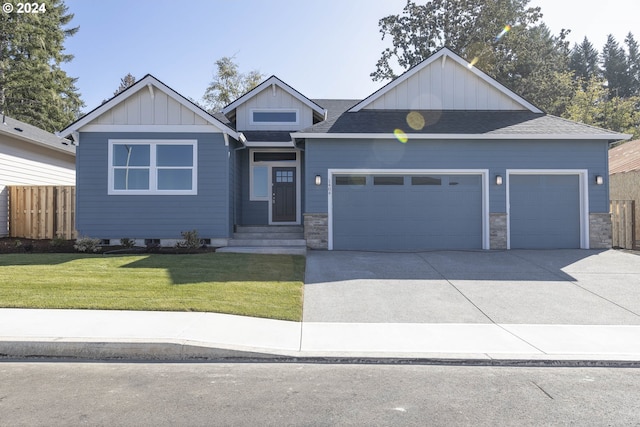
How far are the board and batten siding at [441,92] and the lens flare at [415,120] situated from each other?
0.54 m

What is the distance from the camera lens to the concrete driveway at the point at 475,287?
667 centimetres

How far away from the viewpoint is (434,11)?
33.3 metres

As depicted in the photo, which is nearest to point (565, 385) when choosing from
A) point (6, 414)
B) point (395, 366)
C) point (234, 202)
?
point (395, 366)

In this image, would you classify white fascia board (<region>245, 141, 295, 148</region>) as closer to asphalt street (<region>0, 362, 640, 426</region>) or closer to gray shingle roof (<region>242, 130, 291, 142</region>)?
gray shingle roof (<region>242, 130, 291, 142</region>)

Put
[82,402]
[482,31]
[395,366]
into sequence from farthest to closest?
[482,31]
[395,366]
[82,402]

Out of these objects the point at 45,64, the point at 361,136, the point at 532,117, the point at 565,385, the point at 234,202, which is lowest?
the point at 565,385

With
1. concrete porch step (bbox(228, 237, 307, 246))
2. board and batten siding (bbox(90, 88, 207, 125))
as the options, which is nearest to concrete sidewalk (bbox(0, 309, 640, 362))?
concrete porch step (bbox(228, 237, 307, 246))

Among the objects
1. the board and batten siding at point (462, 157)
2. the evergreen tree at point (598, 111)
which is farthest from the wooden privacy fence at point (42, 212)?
the evergreen tree at point (598, 111)

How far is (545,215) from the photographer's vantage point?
43.0 ft

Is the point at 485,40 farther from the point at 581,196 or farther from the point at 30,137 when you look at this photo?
the point at 30,137

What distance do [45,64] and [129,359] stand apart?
37203 millimetres

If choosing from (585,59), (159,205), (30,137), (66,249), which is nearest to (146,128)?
(159,205)

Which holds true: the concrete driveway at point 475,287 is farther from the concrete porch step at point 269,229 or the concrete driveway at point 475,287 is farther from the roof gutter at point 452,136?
the roof gutter at point 452,136

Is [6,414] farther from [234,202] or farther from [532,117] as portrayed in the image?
[532,117]
